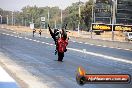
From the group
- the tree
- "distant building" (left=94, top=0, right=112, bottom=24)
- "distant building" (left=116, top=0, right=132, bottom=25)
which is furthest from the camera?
"distant building" (left=94, top=0, right=112, bottom=24)

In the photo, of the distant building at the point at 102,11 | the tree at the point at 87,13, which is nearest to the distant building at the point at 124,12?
the distant building at the point at 102,11

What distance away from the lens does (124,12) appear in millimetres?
119938

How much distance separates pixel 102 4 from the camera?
405 ft

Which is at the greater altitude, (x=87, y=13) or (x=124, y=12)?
(x=124, y=12)

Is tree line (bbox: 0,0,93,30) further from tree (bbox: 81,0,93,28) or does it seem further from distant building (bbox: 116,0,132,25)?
distant building (bbox: 116,0,132,25)

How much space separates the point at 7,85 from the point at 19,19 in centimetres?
18448

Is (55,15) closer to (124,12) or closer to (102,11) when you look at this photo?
(102,11)

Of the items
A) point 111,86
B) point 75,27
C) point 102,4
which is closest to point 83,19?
point 102,4

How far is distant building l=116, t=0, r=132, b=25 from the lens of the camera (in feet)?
394

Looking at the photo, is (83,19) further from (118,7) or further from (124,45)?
(124,45)

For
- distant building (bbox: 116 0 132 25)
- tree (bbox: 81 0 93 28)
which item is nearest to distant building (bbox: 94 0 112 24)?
tree (bbox: 81 0 93 28)

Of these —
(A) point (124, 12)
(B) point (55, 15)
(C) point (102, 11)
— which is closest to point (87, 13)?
(C) point (102, 11)

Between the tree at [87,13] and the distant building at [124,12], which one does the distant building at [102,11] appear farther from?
the distant building at [124,12]

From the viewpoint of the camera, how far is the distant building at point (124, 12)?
394ft
